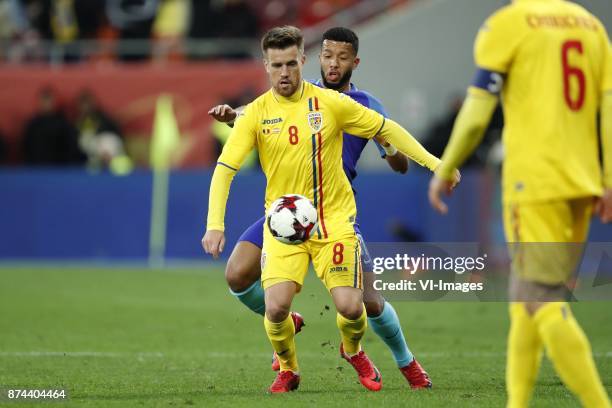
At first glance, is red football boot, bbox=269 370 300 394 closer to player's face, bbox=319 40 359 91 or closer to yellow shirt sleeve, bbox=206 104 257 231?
yellow shirt sleeve, bbox=206 104 257 231

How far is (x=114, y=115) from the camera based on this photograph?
2045cm

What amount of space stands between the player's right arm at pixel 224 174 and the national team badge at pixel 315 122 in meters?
0.35

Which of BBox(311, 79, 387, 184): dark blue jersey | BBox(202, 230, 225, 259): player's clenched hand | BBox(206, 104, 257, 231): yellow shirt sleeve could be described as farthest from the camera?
BBox(311, 79, 387, 184): dark blue jersey

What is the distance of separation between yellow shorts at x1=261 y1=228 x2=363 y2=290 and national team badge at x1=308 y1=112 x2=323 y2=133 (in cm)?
72

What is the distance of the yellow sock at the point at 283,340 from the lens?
294 inches

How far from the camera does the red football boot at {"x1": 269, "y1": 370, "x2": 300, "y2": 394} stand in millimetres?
7531

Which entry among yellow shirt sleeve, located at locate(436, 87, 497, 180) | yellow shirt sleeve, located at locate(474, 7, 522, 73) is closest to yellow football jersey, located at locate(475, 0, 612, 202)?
yellow shirt sleeve, located at locate(474, 7, 522, 73)

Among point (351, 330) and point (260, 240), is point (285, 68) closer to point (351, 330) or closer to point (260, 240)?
point (260, 240)

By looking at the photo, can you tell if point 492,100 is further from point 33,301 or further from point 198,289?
point 198,289

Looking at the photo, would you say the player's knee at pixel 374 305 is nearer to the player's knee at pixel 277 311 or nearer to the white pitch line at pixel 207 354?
the player's knee at pixel 277 311

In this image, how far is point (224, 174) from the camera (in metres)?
7.15

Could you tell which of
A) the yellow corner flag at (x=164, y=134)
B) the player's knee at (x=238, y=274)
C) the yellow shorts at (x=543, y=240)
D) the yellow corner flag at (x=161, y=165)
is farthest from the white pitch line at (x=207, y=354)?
the yellow corner flag at (x=164, y=134)

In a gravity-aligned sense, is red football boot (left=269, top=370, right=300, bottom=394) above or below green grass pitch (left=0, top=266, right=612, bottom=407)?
above

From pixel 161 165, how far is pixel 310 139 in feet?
41.5
